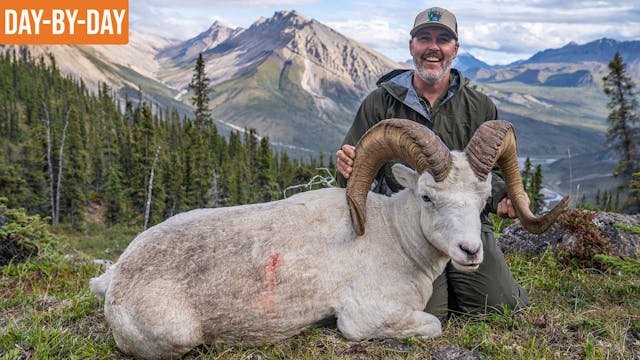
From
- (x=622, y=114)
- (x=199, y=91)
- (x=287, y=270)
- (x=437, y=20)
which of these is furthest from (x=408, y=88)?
(x=199, y=91)

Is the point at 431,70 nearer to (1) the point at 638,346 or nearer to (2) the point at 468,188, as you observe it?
(2) the point at 468,188

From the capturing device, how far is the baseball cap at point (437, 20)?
6809 mm

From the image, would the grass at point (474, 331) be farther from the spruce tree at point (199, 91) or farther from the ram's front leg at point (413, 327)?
the spruce tree at point (199, 91)

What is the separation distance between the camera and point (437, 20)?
268 inches

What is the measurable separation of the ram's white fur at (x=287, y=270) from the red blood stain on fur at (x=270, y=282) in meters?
0.01

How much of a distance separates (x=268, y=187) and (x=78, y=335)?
224ft

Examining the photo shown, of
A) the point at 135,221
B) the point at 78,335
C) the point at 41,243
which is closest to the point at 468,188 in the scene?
the point at 78,335

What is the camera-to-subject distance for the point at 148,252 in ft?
17.4

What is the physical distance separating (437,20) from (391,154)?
2.48m

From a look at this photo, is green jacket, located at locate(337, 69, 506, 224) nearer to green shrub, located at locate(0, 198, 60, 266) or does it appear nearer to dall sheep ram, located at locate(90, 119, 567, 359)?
dall sheep ram, located at locate(90, 119, 567, 359)

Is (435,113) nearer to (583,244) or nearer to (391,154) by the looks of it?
(391,154)

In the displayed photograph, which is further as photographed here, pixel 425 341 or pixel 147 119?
pixel 147 119

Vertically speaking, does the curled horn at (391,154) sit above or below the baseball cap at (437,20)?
below

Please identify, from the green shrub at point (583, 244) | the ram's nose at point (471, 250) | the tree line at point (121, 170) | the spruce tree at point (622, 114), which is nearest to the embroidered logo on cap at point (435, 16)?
the ram's nose at point (471, 250)
